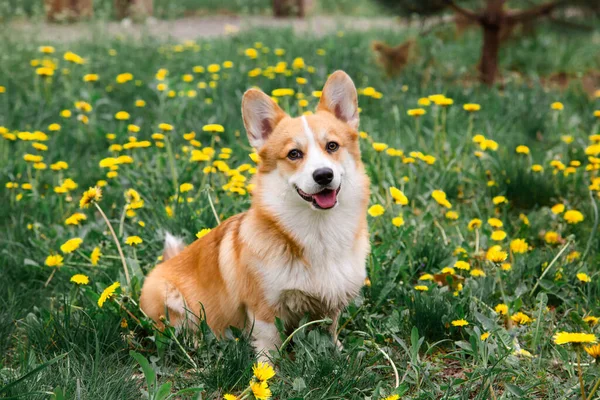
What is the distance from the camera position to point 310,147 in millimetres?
2521

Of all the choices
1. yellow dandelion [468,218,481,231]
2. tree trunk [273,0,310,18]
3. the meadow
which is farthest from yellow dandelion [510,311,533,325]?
tree trunk [273,0,310,18]

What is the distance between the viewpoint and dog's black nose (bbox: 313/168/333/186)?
7.81ft

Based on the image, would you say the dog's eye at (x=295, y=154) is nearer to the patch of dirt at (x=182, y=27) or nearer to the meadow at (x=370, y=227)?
the meadow at (x=370, y=227)

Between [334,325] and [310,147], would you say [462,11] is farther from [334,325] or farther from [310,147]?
[334,325]

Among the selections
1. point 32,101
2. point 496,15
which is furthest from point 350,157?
point 496,15

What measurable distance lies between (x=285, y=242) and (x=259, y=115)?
1.88 feet

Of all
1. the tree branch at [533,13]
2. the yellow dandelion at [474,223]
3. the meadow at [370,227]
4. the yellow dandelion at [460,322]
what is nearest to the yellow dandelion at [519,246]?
the meadow at [370,227]

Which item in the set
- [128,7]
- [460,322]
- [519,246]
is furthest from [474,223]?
[128,7]

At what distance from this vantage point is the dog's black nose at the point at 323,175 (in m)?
2.38

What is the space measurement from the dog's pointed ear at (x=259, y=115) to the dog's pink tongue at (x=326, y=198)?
421 mm

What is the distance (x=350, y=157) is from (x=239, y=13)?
954 centimetres

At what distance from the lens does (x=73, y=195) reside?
13.7 ft

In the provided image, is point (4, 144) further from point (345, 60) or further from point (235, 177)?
point (345, 60)

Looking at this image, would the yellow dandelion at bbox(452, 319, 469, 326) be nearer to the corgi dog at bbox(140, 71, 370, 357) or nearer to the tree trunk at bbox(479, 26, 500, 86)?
the corgi dog at bbox(140, 71, 370, 357)
